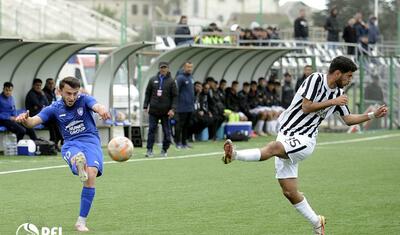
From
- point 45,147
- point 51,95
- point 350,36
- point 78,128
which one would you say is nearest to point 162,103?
point 45,147

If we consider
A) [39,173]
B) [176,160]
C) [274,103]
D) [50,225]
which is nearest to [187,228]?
[50,225]

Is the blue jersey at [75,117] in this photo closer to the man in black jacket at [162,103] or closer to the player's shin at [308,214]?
the player's shin at [308,214]

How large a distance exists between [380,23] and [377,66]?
27.4 m

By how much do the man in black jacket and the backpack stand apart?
2.16 metres

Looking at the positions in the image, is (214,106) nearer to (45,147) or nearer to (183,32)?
(183,32)

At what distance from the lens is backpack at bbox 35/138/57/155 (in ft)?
82.1

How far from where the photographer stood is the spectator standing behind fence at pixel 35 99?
84.9ft

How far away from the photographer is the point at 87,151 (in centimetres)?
1278

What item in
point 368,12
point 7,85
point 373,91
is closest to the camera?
point 7,85

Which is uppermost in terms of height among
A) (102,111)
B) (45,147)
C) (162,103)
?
(102,111)

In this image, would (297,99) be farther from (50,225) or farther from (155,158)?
(155,158)

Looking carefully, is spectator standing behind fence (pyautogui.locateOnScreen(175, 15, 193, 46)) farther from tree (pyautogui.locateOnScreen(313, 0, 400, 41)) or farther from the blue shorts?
tree (pyautogui.locateOnScreen(313, 0, 400, 41))

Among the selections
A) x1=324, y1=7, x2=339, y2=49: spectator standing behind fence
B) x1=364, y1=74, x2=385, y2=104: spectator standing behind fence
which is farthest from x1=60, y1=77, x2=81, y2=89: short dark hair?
x1=324, y1=7, x2=339, y2=49: spectator standing behind fence

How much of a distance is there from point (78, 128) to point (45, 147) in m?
12.3
